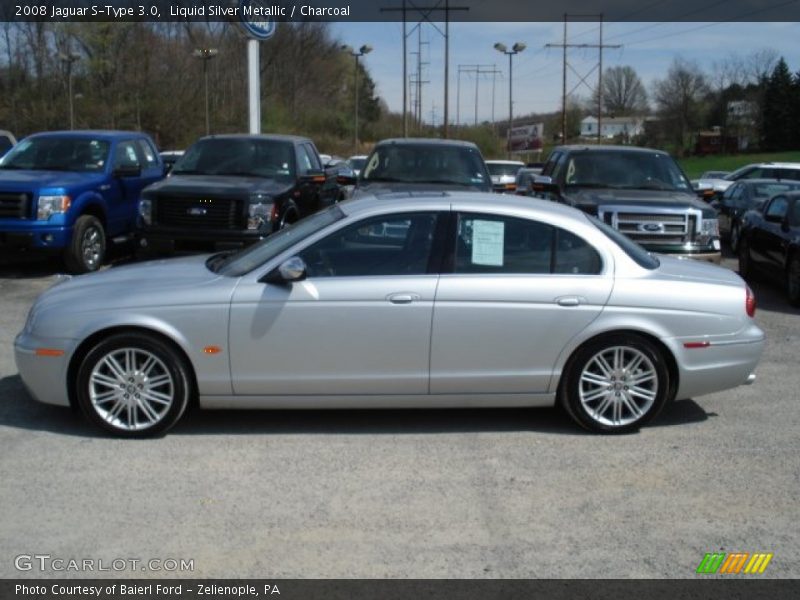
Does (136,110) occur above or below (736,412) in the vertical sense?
above

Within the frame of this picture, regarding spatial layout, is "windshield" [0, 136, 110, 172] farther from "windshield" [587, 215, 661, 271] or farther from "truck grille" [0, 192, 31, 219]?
"windshield" [587, 215, 661, 271]

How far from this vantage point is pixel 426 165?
12109 mm

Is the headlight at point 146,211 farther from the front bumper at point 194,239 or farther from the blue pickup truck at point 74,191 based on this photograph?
the blue pickup truck at point 74,191

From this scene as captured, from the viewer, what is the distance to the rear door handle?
585cm

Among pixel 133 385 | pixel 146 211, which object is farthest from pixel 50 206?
pixel 133 385

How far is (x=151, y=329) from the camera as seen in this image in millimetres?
5699

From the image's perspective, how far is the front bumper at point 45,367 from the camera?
5734 mm

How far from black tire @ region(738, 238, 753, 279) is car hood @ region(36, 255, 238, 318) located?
30.6 ft

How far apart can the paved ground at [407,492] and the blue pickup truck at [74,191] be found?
563cm

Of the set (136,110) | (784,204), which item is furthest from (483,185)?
(136,110)

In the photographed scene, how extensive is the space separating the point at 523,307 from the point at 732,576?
2204 mm

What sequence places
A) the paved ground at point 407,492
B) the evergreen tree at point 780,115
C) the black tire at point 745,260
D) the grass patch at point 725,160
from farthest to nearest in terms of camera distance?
the evergreen tree at point 780,115 → the grass patch at point 725,160 → the black tire at point 745,260 → the paved ground at point 407,492

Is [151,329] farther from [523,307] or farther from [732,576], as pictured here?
[732,576]

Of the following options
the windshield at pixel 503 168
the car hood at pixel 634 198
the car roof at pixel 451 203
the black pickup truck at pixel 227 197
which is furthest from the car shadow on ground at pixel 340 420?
the windshield at pixel 503 168
